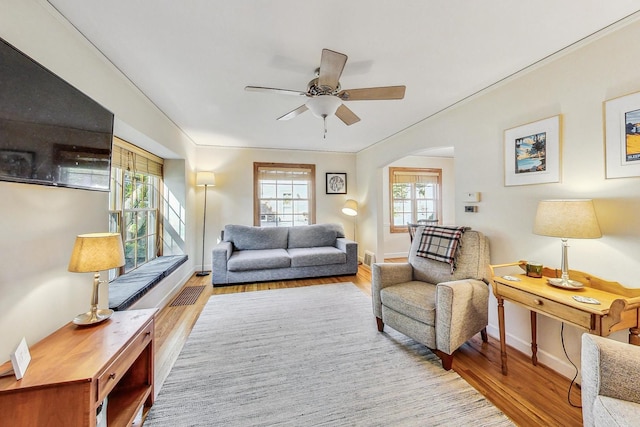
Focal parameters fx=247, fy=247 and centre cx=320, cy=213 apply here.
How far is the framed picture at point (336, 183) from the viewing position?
5309mm

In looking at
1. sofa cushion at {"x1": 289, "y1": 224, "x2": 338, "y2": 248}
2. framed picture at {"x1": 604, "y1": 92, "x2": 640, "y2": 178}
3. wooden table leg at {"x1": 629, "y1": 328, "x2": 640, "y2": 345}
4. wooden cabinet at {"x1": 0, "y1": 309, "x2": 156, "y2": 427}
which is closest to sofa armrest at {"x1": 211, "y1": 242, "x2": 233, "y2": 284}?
sofa cushion at {"x1": 289, "y1": 224, "x2": 338, "y2": 248}

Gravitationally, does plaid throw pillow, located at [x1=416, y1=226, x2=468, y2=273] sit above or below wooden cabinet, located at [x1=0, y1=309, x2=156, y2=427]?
above

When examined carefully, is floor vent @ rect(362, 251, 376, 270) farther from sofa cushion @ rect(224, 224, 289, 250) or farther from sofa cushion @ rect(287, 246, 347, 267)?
sofa cushion @ rect(224, 224, 289, 250)

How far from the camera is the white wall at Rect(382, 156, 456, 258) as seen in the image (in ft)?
19.3

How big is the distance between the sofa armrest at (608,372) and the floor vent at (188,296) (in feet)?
11.7

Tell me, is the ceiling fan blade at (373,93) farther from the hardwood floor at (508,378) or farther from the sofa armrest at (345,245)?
the sofa armrest at (345,245)

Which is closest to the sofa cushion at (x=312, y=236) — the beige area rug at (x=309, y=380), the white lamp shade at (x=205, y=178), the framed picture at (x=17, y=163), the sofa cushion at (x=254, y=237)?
the sofa cushion at (x=254, y=237)

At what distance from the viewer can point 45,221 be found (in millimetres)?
1353

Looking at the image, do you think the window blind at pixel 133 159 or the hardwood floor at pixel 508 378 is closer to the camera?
the hardwood floor at pixel 508 378

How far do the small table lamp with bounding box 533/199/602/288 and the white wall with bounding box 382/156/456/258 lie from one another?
160 inches

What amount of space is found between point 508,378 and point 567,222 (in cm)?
120

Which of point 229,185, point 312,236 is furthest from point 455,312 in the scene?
point 229,185

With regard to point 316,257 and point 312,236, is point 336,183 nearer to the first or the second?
point 312,236

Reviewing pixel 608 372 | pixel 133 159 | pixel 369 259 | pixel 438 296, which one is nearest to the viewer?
pixel 608 372
